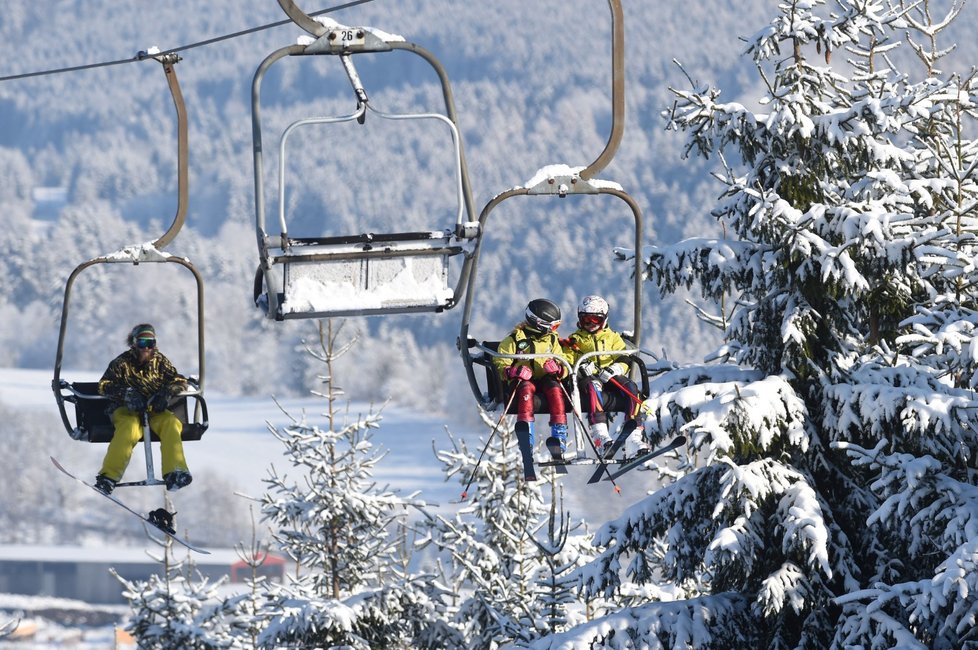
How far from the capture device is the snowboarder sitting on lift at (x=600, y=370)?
484 inches

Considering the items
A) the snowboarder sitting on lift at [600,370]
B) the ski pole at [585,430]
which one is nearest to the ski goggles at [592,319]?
the snowboarder sitting on lift at [600,370]

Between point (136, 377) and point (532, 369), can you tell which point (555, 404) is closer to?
point (532, 369)

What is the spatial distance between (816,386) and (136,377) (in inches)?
221

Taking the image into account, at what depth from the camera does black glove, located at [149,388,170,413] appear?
44.9 ft

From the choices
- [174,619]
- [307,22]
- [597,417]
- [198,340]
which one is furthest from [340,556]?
[307,22]

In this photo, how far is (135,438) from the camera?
45.9 ft

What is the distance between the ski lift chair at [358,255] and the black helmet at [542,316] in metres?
0.87

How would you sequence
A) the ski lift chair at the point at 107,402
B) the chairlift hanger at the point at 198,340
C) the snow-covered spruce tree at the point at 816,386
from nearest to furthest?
1. the chairlift hanger at the point at 198,340
2. the ski lift chair at the point at 107,402
3. the snow-covered spruce tree at the point at 816,386

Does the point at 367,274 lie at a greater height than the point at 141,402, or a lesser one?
greater

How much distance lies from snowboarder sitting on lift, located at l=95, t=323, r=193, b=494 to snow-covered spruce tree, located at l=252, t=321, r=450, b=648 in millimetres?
8010

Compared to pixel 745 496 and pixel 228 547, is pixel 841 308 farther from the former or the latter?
pixel 228 547

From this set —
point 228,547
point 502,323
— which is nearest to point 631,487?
point 228,547

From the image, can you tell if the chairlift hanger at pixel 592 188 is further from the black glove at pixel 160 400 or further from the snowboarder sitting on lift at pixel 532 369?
the black glove at pixel 160 400

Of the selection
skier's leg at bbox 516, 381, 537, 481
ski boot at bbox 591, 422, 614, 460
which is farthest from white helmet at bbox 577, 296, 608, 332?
ski boot at bbox 591, 422, 614, 460
